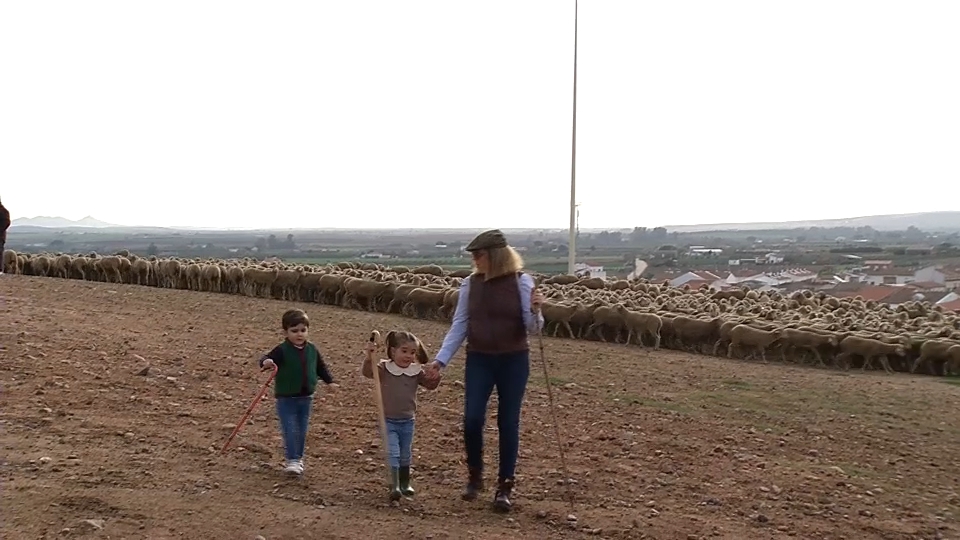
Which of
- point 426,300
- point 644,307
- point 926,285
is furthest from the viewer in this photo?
point 926,285

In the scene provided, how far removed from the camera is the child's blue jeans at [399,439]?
6.04 meters

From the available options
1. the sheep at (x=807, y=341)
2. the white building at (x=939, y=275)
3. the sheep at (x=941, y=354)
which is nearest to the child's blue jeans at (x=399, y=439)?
the sheep at (x=807, y=341)

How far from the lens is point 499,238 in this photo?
5941mm

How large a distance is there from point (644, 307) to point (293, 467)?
10970 mm

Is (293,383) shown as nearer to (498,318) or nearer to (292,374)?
(292,374)

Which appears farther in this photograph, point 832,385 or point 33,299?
point 33,299

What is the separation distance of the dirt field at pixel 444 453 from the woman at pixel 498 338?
417mm

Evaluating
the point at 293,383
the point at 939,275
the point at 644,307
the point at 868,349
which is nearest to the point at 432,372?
the point at 293,383

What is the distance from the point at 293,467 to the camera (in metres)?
6.36

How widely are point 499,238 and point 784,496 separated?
2.70 meters

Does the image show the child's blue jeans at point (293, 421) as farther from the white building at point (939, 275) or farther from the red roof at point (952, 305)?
the white building at point (939, 275)

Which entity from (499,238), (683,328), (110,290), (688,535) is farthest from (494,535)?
(110,290)

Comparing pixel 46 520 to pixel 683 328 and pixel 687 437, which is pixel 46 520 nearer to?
pixel 687 437

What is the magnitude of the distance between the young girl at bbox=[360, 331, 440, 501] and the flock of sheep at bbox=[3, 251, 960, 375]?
9357 millimetres
